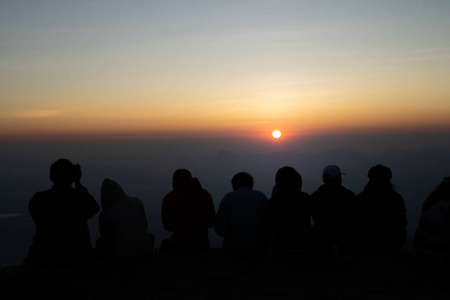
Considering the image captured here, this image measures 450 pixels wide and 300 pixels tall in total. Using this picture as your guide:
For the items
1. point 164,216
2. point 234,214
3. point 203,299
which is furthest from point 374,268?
point 164,216

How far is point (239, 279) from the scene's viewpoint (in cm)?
740

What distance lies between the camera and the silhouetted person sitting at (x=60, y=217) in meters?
7.61

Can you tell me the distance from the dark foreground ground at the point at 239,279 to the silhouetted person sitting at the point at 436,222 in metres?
→ 0.38

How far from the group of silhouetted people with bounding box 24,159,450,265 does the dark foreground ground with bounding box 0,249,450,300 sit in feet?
0.92

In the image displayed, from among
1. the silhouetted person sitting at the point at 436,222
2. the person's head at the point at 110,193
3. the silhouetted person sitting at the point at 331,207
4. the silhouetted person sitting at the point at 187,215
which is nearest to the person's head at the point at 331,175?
the silhouetted person sitting at the point at 331,207

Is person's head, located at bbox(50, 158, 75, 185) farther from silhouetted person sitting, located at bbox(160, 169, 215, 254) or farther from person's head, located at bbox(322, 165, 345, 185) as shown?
person's head, located at bbox(322, 165, 345, 185)

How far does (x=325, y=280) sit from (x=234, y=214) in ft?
6.84

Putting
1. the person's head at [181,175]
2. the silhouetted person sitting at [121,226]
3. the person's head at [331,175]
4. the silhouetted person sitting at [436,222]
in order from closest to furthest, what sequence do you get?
the silhouetted person sitting at [436,222]
the silhouetted person sitting at [121,226]
the person's head at [331,175]
the person's head at [181,175]

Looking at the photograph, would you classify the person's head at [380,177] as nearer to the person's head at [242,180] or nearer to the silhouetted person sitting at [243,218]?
the silhouetted person sitting at [243,218]

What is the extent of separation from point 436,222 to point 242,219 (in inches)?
132

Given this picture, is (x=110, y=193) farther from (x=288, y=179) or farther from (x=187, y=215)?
(x=288, y=179)

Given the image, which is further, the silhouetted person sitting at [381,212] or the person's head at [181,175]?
the person's head at [181,175]

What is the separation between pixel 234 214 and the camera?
853cm

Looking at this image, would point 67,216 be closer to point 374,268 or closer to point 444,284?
point 374,268
